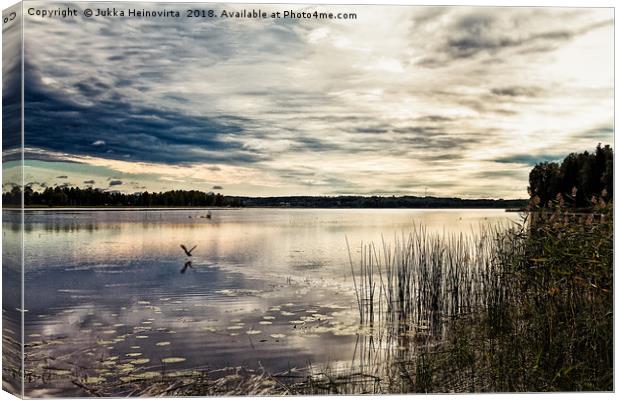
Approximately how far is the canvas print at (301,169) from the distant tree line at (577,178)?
15mm

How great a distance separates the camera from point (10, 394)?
3.79 m

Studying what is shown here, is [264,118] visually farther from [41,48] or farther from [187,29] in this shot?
[41,48]

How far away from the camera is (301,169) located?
4.36 meters

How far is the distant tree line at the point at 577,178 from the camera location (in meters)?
4.06

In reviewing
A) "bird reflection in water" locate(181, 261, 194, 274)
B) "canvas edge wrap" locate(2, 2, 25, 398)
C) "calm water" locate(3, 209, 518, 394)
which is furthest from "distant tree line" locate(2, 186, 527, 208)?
"bird reflection in water" locate(181, 261, 194, 274)

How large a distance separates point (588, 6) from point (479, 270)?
6.64 ft

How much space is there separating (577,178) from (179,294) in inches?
107

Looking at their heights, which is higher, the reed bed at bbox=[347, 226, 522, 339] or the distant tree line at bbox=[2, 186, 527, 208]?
the distant tree line at bbox=[2, 186, 527, 208]

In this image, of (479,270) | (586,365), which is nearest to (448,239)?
(479,270)

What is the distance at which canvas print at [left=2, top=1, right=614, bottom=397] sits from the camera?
379cm

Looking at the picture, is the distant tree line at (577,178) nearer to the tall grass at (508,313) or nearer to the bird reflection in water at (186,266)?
the tall grass at (508,313)

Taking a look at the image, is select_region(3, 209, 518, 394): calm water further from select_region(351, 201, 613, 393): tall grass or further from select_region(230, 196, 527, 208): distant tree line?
select_region(351, 201, 613, 393): tall grass

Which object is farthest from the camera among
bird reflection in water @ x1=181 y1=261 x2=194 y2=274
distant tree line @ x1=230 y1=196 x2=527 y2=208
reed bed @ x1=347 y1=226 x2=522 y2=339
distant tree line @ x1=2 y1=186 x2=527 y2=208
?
bird reflection in water @ x1=181 y1=261 x2=194 y2=274

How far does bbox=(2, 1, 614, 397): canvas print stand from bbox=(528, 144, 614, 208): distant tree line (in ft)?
0.05
